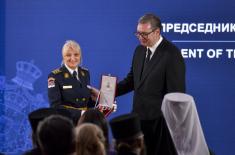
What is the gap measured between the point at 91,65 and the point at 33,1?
0.88 m

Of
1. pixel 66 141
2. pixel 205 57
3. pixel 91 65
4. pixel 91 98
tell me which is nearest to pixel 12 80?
pixel 91 65

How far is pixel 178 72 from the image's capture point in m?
4.62

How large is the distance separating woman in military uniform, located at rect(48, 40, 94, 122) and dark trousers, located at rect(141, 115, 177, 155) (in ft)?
3.39

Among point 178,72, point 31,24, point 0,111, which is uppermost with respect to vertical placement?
point 31,24

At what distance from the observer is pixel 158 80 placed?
4664 mm

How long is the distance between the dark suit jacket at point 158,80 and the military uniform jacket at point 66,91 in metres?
0.44

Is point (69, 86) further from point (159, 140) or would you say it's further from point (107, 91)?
point (159, 140)

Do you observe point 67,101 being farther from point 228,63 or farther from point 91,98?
point 228,63

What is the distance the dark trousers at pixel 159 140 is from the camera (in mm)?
3495

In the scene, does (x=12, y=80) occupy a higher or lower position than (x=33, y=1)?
lower

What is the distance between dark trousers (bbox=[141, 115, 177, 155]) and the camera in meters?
3.49

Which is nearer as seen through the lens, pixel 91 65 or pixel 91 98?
pixel 91 98

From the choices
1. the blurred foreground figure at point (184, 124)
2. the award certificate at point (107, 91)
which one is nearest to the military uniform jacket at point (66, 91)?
the award certificate at point (107, 91)

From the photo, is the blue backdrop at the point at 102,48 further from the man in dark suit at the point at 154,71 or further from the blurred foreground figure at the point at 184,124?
the blurred foreground figure at the point at 184,124
